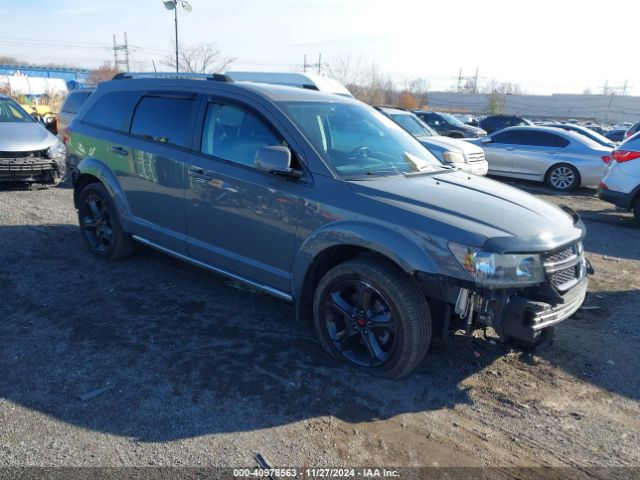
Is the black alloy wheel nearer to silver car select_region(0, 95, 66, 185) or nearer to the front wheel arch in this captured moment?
silver car select_region(0, 95, 66, 185)

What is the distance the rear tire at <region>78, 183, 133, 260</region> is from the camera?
541cm

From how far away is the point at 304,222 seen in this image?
3.71 meters

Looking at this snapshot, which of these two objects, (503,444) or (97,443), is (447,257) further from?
(97,443)

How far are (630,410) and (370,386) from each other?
1699 millimetres

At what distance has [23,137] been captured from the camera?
8773 mm

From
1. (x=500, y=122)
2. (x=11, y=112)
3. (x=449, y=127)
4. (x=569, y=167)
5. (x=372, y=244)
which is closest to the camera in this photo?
(x=372, y=244)

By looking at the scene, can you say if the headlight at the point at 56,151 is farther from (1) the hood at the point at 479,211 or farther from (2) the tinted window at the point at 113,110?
(1) the hood at the point at 479,211

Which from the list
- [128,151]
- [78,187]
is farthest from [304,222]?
[78,187]

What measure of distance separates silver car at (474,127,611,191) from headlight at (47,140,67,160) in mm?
9961

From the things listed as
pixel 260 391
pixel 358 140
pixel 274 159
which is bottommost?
pixel 260 391

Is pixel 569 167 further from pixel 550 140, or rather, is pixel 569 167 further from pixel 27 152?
pixel 27 152

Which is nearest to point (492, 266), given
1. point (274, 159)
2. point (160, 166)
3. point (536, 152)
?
point (274, 159)

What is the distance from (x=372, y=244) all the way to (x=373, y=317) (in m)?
0.53

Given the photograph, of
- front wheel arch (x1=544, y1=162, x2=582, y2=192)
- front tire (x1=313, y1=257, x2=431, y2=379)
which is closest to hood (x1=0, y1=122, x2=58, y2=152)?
front tire (x1=313, y1=257, x2=431, y2=379)
